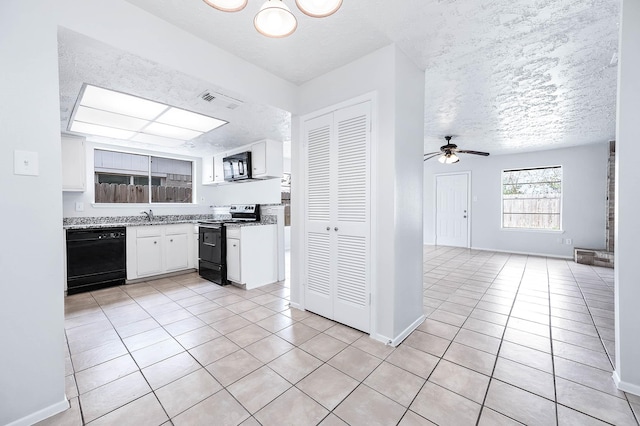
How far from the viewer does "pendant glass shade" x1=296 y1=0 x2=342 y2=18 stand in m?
1.18

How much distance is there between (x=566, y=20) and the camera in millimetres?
1912

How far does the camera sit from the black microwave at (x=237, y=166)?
4344mm

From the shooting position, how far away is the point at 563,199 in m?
5.86

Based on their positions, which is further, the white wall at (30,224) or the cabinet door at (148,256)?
the cabinet door at (148,256)

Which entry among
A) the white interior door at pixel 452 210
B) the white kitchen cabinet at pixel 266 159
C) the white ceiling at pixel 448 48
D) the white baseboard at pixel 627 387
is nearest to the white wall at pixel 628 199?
the white baseboard at pixel 627 387

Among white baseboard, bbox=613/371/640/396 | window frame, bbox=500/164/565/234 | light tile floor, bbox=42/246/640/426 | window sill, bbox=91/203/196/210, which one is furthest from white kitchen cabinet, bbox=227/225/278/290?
window frame, bbox=500/164/565/234

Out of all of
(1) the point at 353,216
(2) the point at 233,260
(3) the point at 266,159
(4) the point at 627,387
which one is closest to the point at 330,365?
(1) the point at 353,216

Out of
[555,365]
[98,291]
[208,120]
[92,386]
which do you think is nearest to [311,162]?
[208,120]

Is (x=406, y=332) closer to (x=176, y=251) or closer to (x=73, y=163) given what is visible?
(x=176, y=251)

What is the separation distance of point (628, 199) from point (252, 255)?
3.65m

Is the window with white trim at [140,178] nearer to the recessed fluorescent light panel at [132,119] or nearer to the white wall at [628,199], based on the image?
the recessed fluorescent light panel at [132,119]

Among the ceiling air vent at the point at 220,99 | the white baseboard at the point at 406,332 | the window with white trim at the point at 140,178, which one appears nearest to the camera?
the white baseboard at the point at 406,332

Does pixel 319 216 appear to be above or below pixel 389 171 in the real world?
below

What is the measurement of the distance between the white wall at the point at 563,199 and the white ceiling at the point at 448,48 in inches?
107
